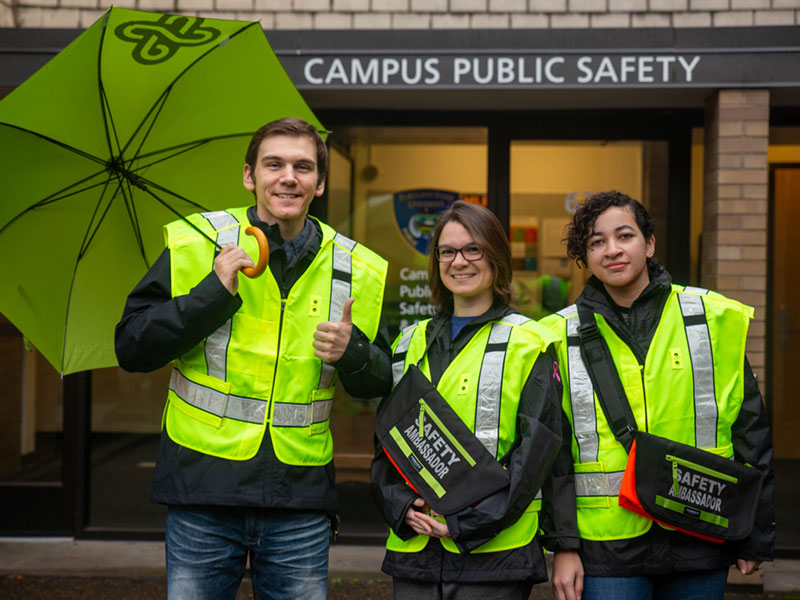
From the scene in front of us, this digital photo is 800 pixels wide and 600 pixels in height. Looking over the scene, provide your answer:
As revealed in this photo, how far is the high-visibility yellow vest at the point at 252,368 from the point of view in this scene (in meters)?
2.37

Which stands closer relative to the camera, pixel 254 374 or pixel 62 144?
pixel 254 374

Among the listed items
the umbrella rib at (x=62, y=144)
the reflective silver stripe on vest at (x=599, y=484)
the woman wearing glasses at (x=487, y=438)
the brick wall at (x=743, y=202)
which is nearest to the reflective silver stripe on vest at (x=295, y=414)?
the woman wearing glasses at (x=487, y=438)

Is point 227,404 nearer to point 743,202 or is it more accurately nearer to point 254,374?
point 254,374

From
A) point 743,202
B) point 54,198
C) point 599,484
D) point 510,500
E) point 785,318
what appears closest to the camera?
point 510,500

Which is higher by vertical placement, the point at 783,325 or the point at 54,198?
the point at 54,198

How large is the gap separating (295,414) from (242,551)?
45 centimetres

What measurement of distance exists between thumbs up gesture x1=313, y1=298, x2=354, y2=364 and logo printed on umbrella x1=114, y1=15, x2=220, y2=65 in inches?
43.0

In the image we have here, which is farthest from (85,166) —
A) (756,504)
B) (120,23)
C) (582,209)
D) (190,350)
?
(756,504)

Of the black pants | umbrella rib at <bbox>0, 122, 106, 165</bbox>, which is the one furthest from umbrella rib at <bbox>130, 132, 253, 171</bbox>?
the black pants

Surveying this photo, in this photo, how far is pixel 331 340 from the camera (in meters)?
2.31

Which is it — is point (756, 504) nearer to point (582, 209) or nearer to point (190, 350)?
point (582, 209)

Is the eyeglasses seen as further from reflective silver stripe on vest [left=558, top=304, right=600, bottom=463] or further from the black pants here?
the black pants

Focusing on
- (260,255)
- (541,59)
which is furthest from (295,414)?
(541,59)

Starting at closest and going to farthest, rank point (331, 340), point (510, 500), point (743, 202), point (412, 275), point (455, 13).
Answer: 1. point (510, 500)
2. point (331, 340)
3. point (743, 202)
4. point (455, 13)
5. point (412, 275)
